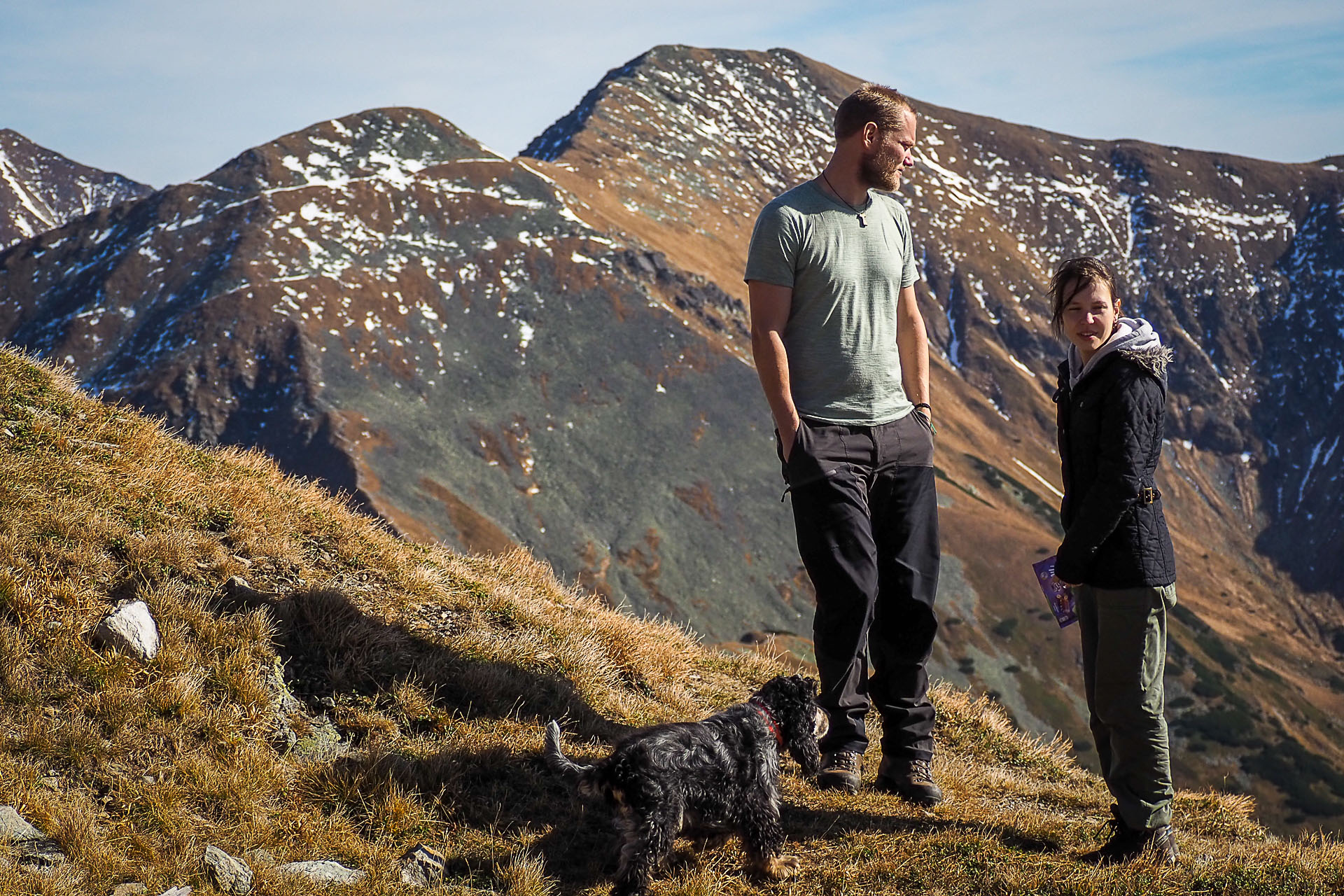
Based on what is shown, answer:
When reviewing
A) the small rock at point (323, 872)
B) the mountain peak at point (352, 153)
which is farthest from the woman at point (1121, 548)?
the mountain peak at point (352, 153)

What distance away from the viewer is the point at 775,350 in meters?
5.14

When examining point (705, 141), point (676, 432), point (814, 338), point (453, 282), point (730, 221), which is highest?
point (705, 141)

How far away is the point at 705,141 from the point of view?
654 feet

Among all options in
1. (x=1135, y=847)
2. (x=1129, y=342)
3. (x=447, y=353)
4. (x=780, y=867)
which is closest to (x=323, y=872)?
(x=780, y=867)

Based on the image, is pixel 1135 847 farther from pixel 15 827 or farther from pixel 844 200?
pixel 15 827

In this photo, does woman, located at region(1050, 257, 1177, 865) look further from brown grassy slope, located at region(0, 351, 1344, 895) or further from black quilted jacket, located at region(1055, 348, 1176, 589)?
brown grassy slope, located at region(0, 351, 1344, 895)

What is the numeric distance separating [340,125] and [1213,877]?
143667 mm

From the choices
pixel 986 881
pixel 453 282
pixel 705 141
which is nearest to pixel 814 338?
pixel 986 881

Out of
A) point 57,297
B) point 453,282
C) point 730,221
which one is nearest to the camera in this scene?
point 453,282

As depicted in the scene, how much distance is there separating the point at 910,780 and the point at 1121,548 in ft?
5.98

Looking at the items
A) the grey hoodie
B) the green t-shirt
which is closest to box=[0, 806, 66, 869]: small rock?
the green t-shirt

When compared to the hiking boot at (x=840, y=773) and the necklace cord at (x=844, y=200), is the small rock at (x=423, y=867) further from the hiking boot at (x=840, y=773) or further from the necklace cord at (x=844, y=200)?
the necklace cord at (x=844, y=200)

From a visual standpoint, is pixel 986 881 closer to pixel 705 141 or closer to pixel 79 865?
pixel 79 865

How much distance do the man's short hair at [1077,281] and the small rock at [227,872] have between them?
4310mm
